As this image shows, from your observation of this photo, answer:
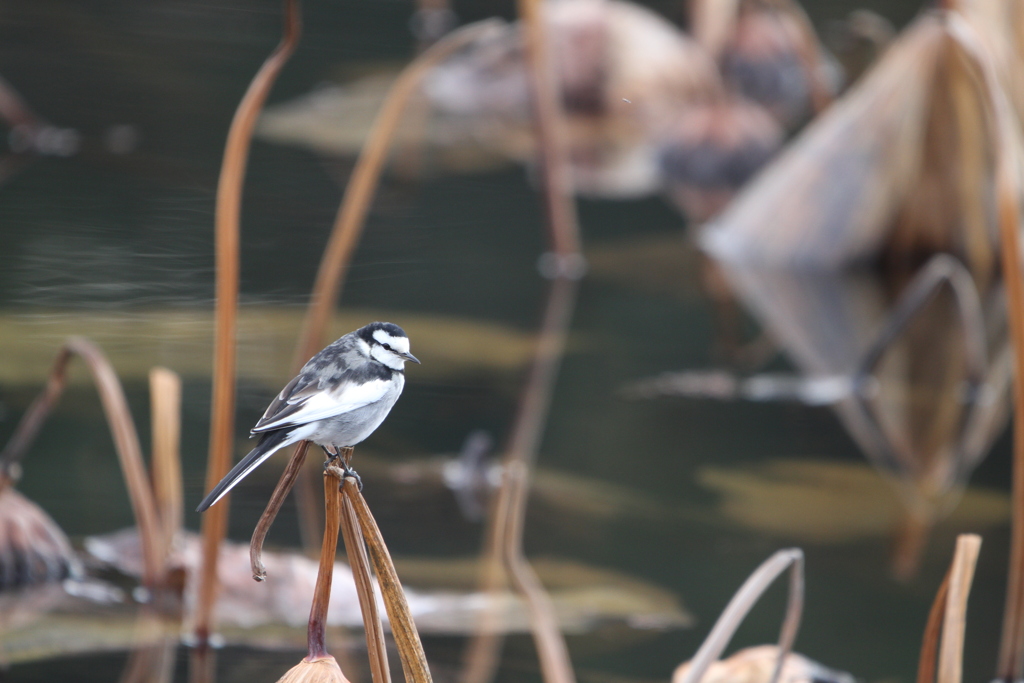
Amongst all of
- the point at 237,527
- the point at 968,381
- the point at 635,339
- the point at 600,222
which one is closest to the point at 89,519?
the point at 237,527

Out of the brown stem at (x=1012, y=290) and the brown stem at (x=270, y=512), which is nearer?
the brown stem at (x=270, y=512)

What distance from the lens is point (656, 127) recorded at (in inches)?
167

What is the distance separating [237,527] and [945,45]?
1.85m

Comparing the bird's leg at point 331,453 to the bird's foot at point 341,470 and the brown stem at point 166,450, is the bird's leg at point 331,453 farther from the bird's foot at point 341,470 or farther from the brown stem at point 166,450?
the brown stem at point 166,450

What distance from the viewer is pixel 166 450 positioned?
1.28m

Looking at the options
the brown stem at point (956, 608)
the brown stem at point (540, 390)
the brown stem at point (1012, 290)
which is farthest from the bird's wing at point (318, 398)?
the brown stem at point (1012, 290)

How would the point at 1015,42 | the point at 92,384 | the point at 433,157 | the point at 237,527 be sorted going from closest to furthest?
the point at 237,527
the point at 92,384
the point at 1015,42
the point at 433,157

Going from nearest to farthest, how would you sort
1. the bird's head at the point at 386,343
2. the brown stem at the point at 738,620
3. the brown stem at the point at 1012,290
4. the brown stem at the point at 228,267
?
the bird's head at the point at 386,343 → the brown stem at the point at 738,620 → the brown stem at the point at 228,267 → the brown stem at the point at 1012,290

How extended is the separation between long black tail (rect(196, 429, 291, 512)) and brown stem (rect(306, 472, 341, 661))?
0.03m

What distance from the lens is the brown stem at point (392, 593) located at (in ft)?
1.97

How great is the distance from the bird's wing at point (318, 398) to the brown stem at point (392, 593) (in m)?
0.04

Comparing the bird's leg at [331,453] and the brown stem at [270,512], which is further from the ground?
the bird's leg at [331,453]

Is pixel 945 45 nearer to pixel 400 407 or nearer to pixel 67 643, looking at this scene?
pixel 400 407

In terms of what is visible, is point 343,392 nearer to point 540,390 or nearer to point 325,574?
point 325,574
